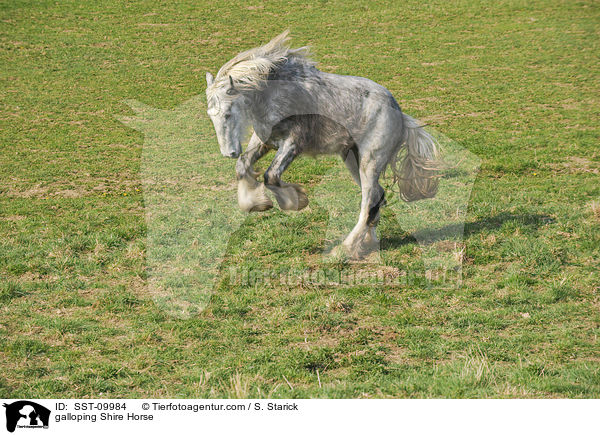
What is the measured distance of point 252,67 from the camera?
682 cm

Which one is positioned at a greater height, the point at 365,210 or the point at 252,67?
the point at 252,67

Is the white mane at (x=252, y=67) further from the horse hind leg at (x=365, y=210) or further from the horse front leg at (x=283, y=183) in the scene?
the horse hind leg at (x=365, y=210)

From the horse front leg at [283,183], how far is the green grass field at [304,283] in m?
0.80

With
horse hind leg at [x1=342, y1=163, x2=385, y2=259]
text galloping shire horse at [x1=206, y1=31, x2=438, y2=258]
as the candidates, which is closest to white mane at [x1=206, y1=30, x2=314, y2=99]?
text galloping shire horse at [x1=206, y1=31, x2=438, y2=258]

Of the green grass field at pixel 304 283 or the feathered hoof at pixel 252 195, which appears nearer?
the green grass field at pixel 304 283

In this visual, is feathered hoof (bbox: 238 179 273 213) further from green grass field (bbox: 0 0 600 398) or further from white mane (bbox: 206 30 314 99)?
white mane (bbox: 206 30 314 99)

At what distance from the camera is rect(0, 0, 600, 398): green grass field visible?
209 inches

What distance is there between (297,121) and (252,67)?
2.63 feet

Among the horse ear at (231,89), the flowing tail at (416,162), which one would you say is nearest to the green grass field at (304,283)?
the flowing tail at (416,162)

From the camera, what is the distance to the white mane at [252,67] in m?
6.72
